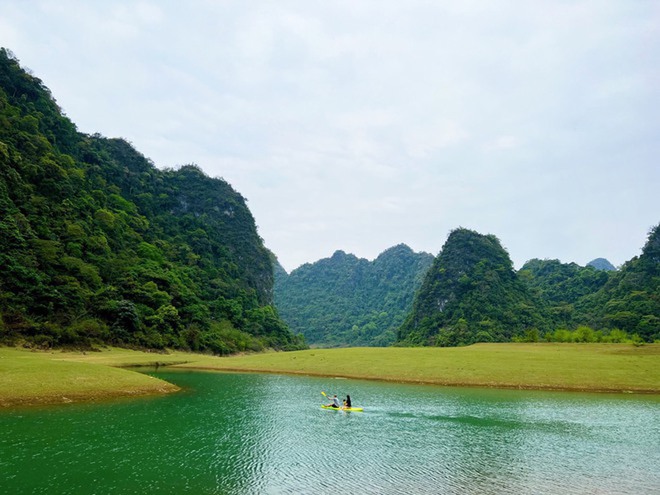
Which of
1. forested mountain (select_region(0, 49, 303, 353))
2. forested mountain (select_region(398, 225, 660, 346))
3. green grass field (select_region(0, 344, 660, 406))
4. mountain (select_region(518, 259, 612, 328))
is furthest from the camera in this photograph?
mountain (select_region(518, 259, 612, 328))

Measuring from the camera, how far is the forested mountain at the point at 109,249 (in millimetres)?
66375

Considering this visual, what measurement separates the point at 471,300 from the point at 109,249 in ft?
384

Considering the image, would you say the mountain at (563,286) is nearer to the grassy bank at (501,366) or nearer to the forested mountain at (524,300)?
the forested mountain at (524,300)

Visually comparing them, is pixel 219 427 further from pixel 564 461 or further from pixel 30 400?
pixel 564 461

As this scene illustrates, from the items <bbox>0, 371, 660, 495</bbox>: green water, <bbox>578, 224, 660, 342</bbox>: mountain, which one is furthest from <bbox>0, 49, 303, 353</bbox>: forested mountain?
<bbox>578, 224, 660, 342</bbox>: mountain

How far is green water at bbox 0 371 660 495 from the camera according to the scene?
55.2ft

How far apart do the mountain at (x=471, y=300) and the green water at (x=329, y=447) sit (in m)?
96.3

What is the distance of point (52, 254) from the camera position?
7169 cm

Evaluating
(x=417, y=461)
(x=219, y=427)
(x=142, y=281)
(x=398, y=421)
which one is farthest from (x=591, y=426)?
(x=142, y=281)

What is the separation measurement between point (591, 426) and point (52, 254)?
265 feet

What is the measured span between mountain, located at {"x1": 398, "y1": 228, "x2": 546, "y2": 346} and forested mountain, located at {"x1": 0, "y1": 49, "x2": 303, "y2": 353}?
52.8 m

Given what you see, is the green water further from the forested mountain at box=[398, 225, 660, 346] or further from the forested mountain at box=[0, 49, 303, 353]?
the forested mountain at box=[398, 225, 660, 346]

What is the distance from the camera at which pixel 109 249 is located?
313 feet

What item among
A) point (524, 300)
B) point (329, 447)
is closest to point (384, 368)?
point (329, 447)
